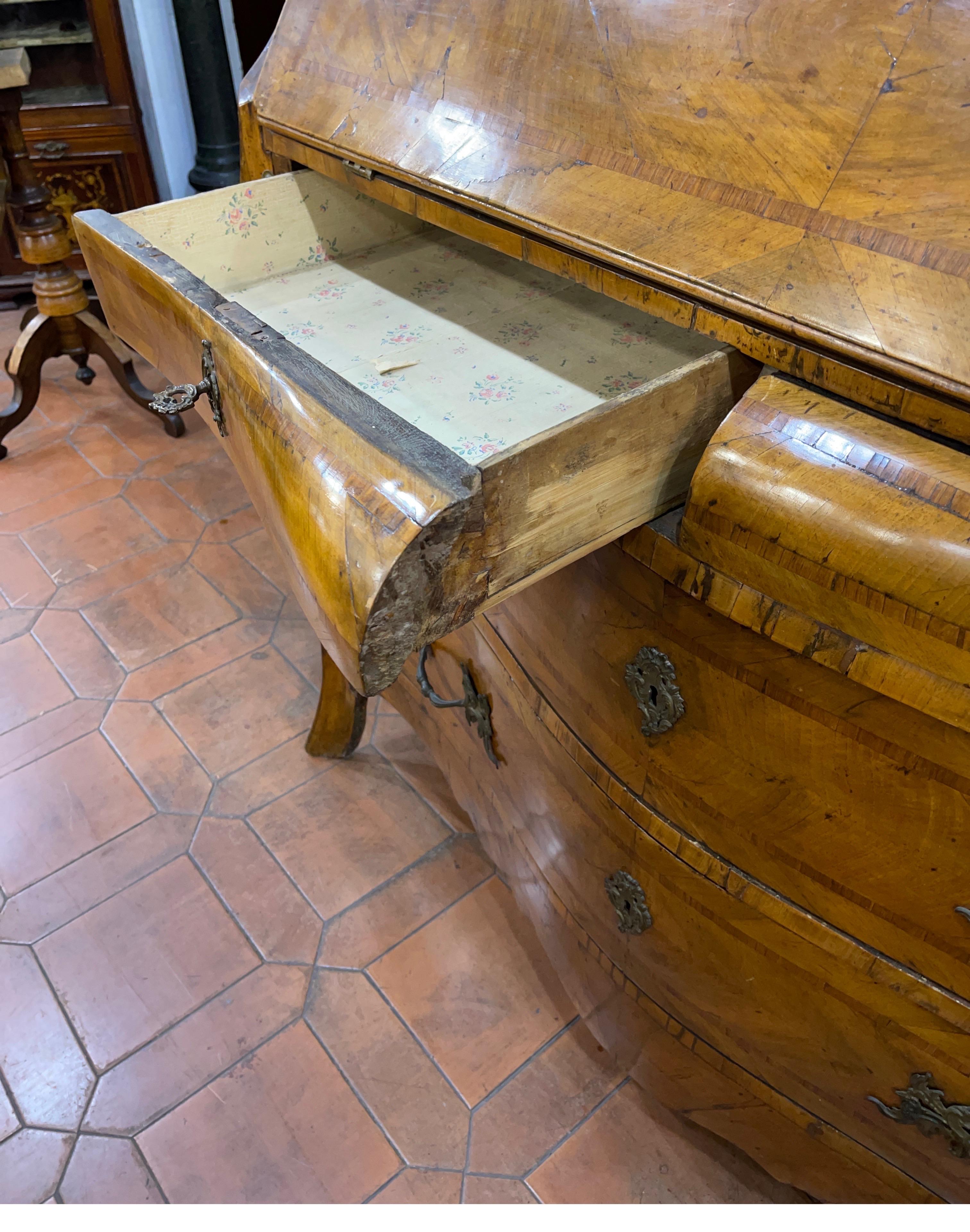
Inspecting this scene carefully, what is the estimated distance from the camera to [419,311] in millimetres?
991

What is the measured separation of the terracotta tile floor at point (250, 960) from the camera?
118 centimetres

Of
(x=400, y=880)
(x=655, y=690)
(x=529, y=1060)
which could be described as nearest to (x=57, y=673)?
(x=400, y=880)

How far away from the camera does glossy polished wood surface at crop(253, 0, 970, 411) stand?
23.4 inches

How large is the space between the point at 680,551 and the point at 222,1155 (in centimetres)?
104

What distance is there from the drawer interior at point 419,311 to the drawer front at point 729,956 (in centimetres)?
31

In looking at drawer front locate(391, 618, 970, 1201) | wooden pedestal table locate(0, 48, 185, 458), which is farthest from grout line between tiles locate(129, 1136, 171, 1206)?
wooden pedestal table locate(0, 48, 185, 458)

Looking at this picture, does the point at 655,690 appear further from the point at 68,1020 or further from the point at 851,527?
the point at 68,1020

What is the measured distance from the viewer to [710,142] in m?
0.72

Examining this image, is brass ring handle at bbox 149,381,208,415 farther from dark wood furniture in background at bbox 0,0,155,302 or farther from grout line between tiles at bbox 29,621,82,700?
dark wood furniture in background at bbox 0,0,155,302

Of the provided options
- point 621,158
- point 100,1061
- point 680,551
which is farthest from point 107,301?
point 100,1061

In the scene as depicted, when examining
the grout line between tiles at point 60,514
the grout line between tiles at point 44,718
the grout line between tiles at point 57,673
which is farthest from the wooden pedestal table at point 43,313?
the grout line between tiles at point 44,718

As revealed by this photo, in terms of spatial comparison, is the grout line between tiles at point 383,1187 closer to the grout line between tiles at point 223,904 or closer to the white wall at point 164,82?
the grout line between tiles at point 223,904

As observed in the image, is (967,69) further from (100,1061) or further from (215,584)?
(215,584)

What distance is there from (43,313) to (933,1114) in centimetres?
260
